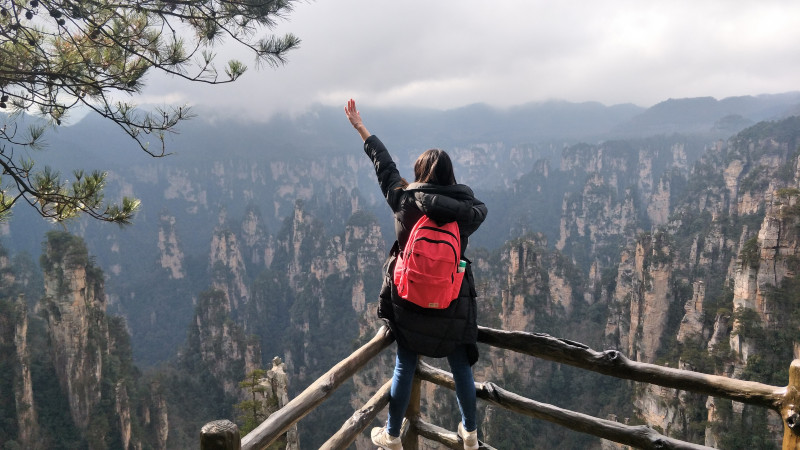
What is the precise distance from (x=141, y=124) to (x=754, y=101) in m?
184

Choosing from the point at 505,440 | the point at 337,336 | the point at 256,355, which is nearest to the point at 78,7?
the point at 505,440

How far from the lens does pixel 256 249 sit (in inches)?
3123

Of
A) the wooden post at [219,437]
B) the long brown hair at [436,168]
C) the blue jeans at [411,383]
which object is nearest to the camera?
the wooden post at [219,437]

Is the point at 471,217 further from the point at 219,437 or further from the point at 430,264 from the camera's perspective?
the point at 219,437

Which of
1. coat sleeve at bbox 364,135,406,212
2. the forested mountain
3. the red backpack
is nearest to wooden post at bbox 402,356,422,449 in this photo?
the red backpack

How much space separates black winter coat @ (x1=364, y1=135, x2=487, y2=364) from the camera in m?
2.24

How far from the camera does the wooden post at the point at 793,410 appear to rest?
1851 mm

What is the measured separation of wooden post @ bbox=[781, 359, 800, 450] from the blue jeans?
129 centimetres

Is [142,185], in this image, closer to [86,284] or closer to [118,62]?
[86,284]

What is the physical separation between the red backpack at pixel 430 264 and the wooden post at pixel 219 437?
943mm

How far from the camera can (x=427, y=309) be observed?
2.34 meters

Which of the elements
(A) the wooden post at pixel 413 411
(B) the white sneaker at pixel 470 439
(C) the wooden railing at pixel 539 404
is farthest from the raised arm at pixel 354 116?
(B) the white sneaker at pixel 470 439

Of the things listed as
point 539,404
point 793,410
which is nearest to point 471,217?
point 539,404

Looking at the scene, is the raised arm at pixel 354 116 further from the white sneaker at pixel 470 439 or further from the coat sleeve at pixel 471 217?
the white sneaker at pixel 470 439
